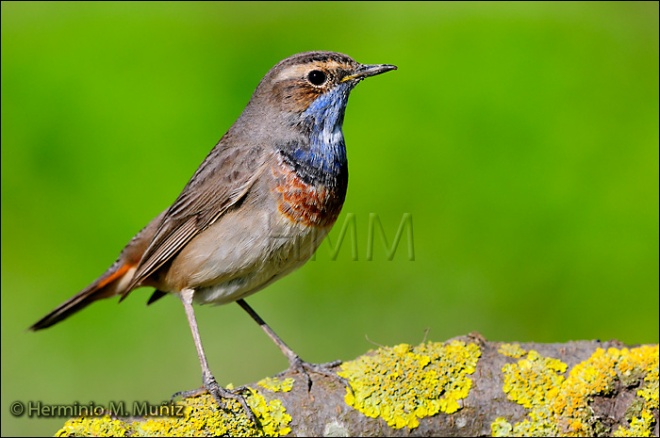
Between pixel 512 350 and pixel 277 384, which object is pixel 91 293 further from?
pixel 512 350

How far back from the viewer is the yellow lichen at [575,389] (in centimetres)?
486

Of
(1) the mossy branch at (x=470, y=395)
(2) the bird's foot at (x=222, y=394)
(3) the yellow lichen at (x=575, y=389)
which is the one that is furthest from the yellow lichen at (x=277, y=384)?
(3) the yellow lichen at (x=575, y=389)

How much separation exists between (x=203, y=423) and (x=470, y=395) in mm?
1340

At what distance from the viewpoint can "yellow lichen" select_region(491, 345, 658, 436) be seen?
16.0ft

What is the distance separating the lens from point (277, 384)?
15.9ft

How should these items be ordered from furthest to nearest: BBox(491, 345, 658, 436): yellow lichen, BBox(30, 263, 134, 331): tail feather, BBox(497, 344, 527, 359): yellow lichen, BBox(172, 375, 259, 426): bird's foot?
BBox(30, 263, 134, 331): tail feather < BBox(497, 344, 527, 359): yellow lichen < BBox(491, 345, 658, 436): yellow lichen < BBox(172, 375, 259, 426): bird's foot

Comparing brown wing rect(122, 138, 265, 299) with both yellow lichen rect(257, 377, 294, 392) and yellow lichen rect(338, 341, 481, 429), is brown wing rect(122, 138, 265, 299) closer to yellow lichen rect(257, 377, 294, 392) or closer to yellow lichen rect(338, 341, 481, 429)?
yellow lichen rect(257, 377, 294, 392)

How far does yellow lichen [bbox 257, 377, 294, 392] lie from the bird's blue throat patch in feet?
3.75

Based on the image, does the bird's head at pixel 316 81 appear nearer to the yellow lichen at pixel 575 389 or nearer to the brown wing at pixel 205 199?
the brown wing at pixel 205 199

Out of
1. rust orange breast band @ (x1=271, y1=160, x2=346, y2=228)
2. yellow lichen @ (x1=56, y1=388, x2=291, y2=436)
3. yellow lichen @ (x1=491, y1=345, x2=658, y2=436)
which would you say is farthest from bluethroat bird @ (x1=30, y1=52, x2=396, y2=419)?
yellow lichen @ (x1=491, y1=345, x2=658, y2=436)
